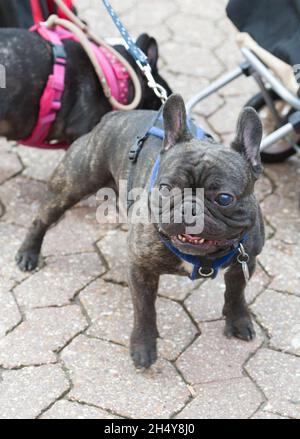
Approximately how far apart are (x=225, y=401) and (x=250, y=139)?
1.10 metres

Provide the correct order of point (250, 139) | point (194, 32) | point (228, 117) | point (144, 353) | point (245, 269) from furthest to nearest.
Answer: point (194, 32), point (228, 117), point (144, 353), point (245, 269), point (250, 139)

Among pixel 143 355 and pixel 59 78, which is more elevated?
pixel 59 78

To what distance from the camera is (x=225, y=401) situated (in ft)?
10.8

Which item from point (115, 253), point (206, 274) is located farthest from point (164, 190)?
point (115, 253)

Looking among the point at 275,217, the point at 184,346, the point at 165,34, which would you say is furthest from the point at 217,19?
the point at 184,346

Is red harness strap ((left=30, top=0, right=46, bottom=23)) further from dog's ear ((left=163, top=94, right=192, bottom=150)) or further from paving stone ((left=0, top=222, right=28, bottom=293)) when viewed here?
dog's ear ((left=163, top=94, right=192, bottom=150))

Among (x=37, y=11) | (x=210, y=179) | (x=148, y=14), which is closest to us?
(x=210, y=179)

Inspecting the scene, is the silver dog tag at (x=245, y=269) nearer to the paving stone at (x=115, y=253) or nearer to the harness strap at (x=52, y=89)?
the paving stone at (x=115, y=253)

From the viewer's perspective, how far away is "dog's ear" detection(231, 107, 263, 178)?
9.43 feet

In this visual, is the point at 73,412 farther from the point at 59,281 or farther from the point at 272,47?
the point at 272,47

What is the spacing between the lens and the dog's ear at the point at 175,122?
113 inches

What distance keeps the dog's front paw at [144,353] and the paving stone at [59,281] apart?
529 mm

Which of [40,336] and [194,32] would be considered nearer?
[40,336]

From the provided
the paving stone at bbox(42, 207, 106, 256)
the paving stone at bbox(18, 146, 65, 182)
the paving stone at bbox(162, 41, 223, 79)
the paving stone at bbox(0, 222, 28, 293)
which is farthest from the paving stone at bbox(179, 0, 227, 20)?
the paving stone at bbox(0, 222, 28, 293)
